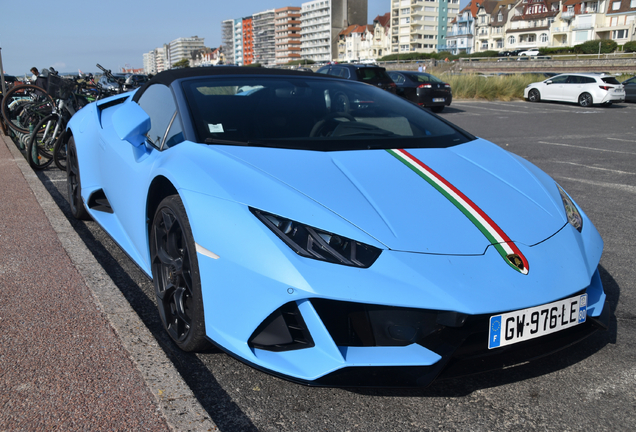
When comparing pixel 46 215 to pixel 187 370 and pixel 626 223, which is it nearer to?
pixel 187 370

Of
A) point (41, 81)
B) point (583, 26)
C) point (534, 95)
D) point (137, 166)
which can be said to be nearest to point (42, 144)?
point (41, 81)

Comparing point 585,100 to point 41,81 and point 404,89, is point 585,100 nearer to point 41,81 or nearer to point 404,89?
point 404,89

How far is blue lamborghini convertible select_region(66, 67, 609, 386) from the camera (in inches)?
70.1

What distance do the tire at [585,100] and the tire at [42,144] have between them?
20.3m

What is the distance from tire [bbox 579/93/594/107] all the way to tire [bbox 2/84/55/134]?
64.3 feet

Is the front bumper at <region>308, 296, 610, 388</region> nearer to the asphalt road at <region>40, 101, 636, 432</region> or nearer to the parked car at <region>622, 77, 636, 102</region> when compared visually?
the asphalt road at <region>40, 101, 636, 432</region>

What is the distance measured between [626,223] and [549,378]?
2.94 meters

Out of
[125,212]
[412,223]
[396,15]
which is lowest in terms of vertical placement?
[125,212]

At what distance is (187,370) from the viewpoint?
222 centimetres

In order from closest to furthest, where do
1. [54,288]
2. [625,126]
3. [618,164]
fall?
[54,288], [618,164], [625,126]

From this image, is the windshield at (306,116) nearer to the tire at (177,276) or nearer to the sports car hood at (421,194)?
the sports car hood at (421,194)

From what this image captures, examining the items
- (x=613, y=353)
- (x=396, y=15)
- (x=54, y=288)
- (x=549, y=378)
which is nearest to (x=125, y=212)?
(x=54, y=288)

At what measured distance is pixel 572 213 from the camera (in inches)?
96.6

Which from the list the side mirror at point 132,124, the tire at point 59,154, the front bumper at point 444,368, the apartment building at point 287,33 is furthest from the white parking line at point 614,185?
the apartment building at point 287,33
